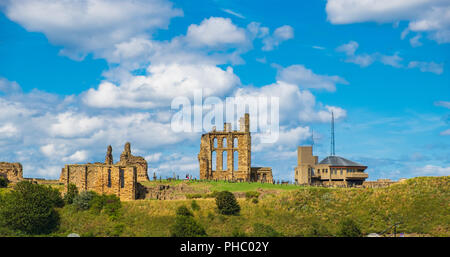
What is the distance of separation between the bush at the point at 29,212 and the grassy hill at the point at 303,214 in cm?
139

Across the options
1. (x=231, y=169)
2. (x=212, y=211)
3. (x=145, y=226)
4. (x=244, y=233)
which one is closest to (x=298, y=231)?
(x=244, y=233)

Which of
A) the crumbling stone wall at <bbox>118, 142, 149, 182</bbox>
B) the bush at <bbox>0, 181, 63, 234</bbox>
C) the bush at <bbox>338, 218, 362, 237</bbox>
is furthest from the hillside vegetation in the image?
the crumbling stone wall at <bbox>118, 142, 149, 182</bbox>

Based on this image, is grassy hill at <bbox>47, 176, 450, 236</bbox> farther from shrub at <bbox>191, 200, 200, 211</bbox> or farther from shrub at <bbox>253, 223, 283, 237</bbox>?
shrub at <bbox>191, 200, 200, 211</bbox>

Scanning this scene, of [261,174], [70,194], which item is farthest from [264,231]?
[261,174]

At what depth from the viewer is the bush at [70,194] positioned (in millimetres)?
53000

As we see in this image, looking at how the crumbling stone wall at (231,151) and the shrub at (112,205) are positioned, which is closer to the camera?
the shrub at (112,205)

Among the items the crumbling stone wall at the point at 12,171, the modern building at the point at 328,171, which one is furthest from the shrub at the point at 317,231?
the crumbling stone wall at the point at 12,171

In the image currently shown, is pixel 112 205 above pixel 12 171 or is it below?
below

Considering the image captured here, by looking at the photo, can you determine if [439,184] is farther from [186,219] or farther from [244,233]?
[186,219]

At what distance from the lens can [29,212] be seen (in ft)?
157

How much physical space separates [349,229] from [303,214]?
7.10 m

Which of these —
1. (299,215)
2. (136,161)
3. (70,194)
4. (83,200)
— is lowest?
(299,215)

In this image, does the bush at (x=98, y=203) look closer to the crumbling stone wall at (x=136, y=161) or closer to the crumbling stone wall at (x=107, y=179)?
the crumbling stone wall at (x=107, y=179)

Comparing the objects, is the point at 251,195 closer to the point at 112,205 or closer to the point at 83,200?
the point at 112,205
